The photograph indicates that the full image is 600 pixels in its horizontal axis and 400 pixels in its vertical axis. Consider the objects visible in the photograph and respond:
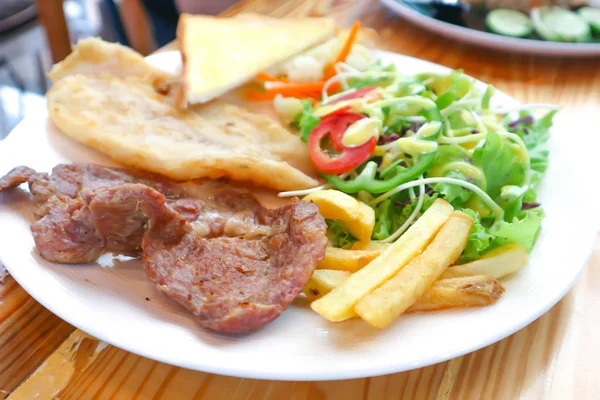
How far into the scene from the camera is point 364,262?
1.84m

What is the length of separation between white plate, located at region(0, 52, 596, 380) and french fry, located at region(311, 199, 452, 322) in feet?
0.36

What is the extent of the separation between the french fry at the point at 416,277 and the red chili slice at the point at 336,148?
0.58 metres

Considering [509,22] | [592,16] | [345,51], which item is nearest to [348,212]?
[345,51]

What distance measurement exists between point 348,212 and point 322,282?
0.34 metres

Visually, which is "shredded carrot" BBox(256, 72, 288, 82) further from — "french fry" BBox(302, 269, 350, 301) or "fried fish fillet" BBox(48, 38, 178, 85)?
"french fry" BBox(302, 269, 350, 301)

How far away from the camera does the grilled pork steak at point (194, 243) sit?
1.60 m

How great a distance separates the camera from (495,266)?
72.1 inches

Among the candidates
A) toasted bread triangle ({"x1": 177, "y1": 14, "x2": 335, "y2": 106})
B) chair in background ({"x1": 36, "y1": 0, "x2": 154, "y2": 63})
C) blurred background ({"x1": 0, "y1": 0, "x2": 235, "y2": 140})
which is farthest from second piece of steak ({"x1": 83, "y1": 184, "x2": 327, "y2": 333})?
chair in background ({"x1": 36, "y1": 0, "x2": 154, "y2": 63})

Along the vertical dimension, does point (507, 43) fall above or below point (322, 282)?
below

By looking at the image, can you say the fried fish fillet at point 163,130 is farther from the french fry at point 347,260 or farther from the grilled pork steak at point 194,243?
the french fry at point 347,260

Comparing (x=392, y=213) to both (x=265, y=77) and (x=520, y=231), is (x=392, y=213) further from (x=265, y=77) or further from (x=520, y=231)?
Answer: (x=265, y=77)

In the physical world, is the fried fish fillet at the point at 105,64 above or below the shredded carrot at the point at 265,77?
above

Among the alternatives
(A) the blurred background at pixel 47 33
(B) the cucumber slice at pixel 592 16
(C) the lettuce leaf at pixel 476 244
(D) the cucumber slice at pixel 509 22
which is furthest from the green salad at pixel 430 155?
(A) the blurred background at pixel 47 33

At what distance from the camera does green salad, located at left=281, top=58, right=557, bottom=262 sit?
6.96 feet
